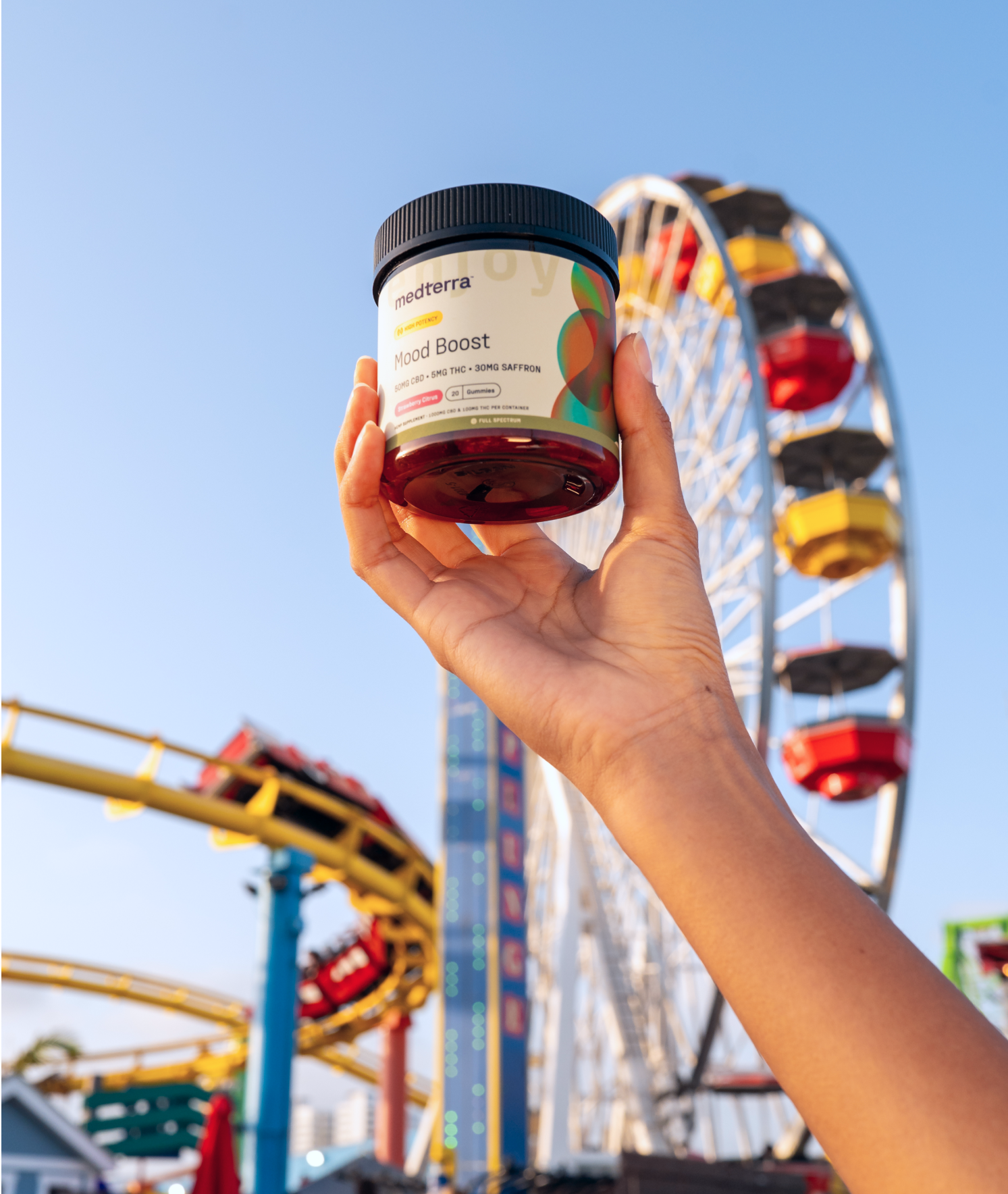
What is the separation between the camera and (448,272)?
2049mm

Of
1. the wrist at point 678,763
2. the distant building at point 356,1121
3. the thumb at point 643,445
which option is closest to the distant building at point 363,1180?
the thumb at point 643,445

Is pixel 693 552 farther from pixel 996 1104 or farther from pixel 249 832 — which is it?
pixel 249 832

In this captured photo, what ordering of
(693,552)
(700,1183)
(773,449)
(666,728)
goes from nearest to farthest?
(666,728) < (693,552) < (700,1183) < (773,449)

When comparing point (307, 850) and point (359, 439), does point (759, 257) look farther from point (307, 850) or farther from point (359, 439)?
point (359, 439)

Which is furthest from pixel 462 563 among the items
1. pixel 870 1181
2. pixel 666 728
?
pixel 870 1181

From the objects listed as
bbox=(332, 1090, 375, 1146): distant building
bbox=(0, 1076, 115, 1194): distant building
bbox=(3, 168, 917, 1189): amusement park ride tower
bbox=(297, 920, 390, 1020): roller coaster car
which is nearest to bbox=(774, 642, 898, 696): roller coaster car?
bbox=(3, 168, 917, 1189): amusement park ride tower

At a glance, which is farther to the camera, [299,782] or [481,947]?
[299,782]

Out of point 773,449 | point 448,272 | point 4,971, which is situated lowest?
point 448,272

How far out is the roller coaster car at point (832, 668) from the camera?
17062mm

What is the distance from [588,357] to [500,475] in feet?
0.86

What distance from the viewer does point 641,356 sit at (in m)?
2.13

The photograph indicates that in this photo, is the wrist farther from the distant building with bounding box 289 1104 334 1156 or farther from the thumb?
the distant building with bounding box 289 1104 334 1156

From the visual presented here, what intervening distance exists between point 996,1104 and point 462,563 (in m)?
1.42

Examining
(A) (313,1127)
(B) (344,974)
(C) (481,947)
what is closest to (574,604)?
(C) (481,947)
